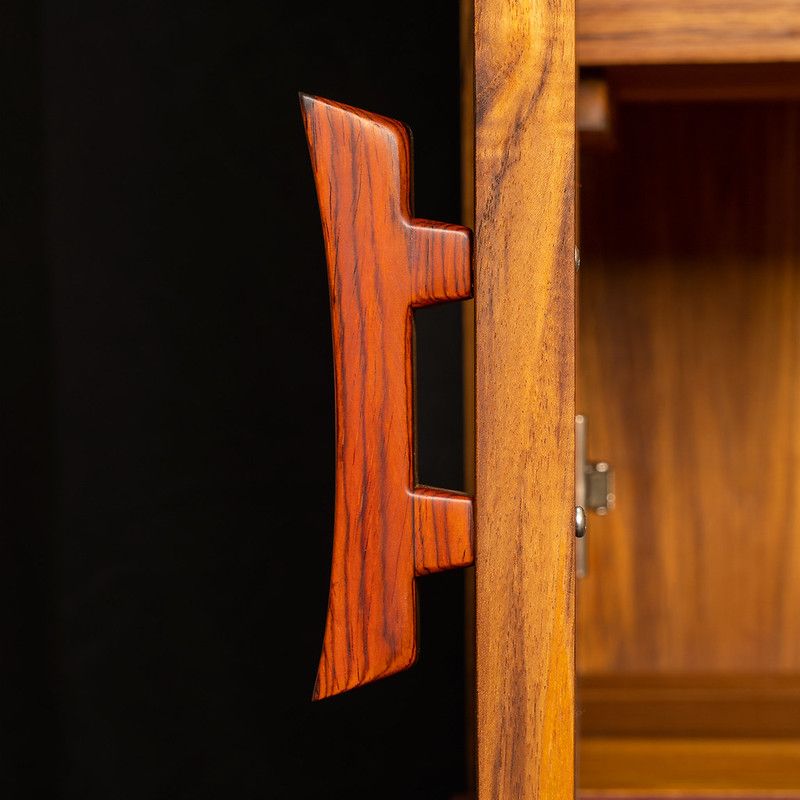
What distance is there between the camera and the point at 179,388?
23.2 inches

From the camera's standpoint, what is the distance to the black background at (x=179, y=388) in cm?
57

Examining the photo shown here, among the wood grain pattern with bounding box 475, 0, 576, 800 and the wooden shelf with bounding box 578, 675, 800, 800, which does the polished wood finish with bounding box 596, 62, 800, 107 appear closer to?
the wood grain pattern with bounding box 475, 0, 576, 800

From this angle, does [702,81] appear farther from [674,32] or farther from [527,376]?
[527,376]

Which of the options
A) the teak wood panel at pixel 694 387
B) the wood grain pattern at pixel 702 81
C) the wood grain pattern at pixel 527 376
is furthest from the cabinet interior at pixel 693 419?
the wood grain pattern at pixel 527 376

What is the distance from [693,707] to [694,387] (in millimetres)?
233

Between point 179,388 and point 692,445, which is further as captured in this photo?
point 692,445

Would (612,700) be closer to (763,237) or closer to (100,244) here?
(763,237)

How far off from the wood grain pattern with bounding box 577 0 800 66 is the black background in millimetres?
239

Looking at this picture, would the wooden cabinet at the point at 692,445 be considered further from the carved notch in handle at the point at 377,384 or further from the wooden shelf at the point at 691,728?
the carved notch in handle at the point at 377,384

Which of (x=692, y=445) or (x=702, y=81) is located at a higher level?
(x=702, y=81)

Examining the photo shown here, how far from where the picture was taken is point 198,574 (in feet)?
1.96

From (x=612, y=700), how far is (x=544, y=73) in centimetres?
51

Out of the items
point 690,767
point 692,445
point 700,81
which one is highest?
point 700,81

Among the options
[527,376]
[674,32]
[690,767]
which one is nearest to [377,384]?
[527,376]
